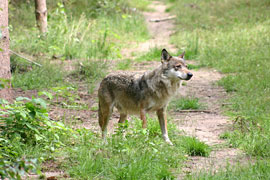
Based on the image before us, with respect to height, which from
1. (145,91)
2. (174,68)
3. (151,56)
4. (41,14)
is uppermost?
(41,14)

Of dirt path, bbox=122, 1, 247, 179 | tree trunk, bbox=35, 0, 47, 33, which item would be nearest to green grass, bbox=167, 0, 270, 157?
dirt path, bbox=122, 1, 247, 179

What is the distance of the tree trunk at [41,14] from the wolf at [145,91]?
6.90m

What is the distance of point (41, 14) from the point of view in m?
12.5

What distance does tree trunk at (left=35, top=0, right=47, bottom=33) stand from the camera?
40.8ft

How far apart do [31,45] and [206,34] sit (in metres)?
6.49

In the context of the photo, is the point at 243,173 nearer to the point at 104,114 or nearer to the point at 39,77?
the point at 104,114

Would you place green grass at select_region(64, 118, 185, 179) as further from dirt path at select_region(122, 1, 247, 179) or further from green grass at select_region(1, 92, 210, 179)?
dirt path at select_region(122, 1, 247, 179)

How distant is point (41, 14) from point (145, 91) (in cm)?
745

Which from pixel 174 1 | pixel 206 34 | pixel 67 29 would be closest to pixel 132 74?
pixel 67 29

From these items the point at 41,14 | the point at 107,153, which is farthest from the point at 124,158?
the point at 41,14

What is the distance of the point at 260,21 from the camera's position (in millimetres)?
15156

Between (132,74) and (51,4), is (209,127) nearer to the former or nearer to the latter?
(132,74)

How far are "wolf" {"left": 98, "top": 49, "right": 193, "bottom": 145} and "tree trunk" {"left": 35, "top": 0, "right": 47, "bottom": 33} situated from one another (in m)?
6.90

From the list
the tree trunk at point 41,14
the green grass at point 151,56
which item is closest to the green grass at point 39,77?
the tree trunk at point 41,14
